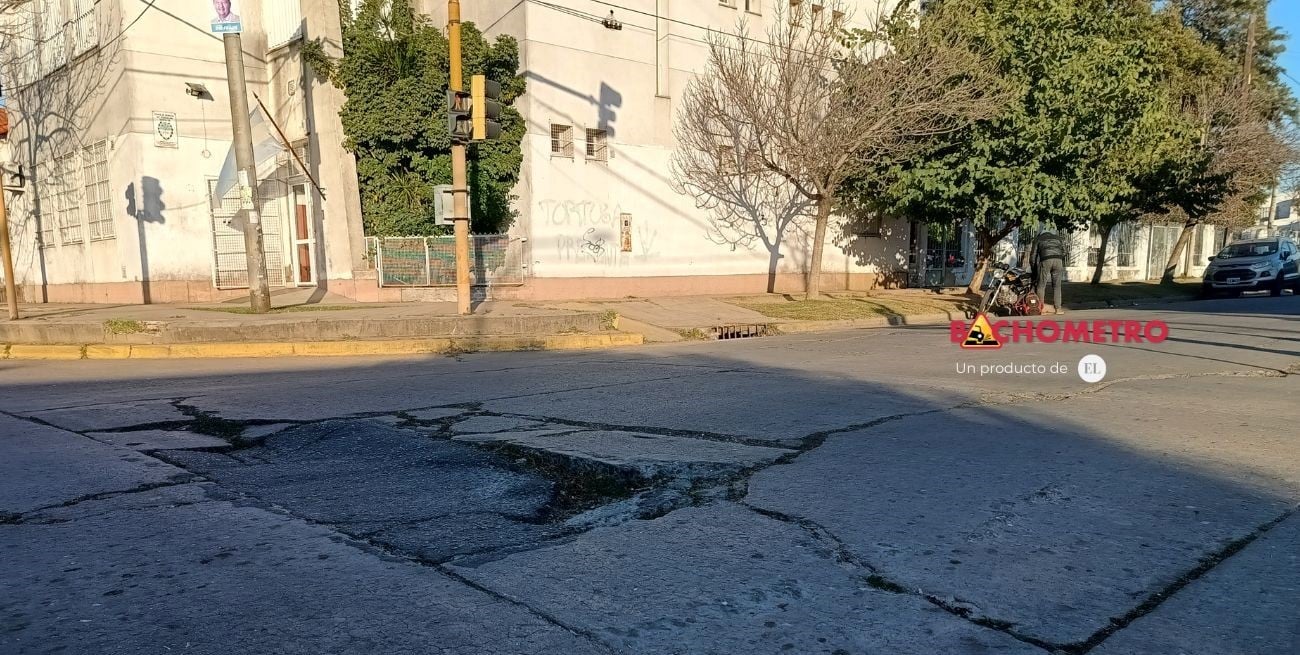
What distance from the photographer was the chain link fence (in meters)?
15.2

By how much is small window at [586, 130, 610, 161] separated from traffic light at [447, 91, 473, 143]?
21.6ft

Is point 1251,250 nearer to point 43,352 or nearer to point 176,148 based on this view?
point 176,148

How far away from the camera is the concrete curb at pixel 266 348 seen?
10391 mm

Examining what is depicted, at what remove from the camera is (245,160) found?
11734mm

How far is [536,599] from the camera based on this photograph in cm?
269

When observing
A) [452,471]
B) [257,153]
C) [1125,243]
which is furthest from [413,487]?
[1125,243]

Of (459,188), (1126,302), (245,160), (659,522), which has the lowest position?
(1126,302)

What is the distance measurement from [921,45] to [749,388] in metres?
13.7

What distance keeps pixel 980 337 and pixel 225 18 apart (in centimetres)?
1185

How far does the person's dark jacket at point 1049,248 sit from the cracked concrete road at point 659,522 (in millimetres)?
8965

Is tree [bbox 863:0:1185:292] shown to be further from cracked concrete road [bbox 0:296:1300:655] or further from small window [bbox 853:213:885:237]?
cracked concrete road [bbox 0:296:1300:655]

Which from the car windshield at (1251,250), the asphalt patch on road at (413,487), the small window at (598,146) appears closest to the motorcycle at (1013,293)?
the small window at (598,146)

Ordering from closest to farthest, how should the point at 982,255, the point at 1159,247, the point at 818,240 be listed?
the point at 818,240, the point at 982,255, the point at 1159,247

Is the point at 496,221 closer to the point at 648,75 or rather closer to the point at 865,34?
the point at 648,75
